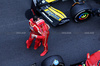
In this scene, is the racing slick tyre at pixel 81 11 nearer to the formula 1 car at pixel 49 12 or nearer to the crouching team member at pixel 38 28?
the formula 1 car at pixel 49 12

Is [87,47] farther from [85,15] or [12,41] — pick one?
[12,41]

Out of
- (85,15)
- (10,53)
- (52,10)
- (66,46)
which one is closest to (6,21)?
(10,53)

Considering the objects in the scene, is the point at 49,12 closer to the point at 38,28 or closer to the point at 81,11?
the point at 81,11

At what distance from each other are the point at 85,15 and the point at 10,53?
3.89 metres

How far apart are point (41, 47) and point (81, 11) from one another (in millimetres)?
2469

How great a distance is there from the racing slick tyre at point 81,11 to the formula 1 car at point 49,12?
0.43m

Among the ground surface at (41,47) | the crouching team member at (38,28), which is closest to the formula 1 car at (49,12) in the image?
the ground surface at (41,47)

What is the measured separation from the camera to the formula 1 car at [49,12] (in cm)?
640

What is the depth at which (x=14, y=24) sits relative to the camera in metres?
6.63

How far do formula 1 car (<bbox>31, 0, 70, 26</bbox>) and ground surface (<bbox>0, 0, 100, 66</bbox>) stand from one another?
368 mm

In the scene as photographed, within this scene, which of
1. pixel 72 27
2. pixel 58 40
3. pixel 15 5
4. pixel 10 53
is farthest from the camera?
pixel 15 5

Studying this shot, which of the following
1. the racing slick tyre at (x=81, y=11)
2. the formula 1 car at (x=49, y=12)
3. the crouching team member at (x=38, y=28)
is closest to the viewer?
the crouching team member at (x=38, y=28)

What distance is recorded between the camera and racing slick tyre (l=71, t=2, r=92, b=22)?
6.23 m

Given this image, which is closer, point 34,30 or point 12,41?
point 34,30
